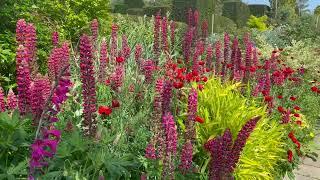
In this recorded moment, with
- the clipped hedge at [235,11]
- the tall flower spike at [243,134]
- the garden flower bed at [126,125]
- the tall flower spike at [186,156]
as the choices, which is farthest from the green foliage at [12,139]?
the clipped hedge at [235,11]

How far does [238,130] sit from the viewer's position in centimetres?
470

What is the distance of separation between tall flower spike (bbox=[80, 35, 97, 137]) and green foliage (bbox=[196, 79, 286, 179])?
1645 mm

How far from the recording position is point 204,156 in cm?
457

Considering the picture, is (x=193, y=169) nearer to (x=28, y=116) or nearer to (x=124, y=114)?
(x=124, y=114)

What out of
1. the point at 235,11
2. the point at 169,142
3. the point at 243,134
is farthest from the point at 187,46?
the point at 235,11

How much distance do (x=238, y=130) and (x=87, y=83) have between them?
2193 mm

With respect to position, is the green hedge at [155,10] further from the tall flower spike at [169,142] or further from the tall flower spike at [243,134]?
the tall flower spike at [243,134]

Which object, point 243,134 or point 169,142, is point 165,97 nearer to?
point 169,142

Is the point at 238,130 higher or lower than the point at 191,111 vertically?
lower

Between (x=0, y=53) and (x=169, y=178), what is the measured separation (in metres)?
3.49

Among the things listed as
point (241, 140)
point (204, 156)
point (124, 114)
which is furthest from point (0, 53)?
point (241, 140)

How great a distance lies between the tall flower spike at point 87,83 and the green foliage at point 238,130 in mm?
1645

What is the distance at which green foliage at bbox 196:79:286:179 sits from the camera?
4625mm

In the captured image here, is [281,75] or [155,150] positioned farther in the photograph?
[281,75]
